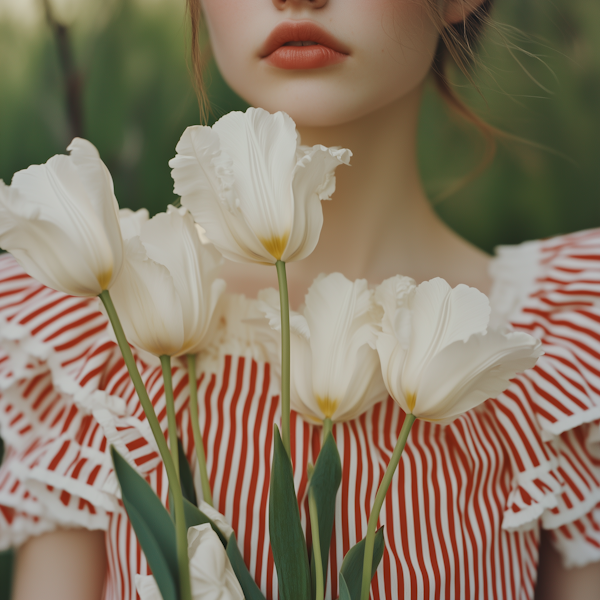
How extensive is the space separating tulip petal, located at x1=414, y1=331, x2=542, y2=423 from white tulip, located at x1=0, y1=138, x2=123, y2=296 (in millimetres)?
172

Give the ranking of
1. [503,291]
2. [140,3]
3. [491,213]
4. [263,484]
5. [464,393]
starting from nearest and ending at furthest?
[464,393] < [263,484] < [503,291] < [140,3] < [491,213]

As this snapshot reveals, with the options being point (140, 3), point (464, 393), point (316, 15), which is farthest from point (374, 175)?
point (140, 3)

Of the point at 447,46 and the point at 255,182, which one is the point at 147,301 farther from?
the point at 447,46

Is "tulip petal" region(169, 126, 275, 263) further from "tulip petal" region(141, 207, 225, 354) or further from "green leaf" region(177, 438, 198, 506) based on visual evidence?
"green leaf" region(177, 438, 198, 506)

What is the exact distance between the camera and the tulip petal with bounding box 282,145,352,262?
288mm

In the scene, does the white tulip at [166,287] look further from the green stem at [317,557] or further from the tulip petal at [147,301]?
the green stem at [317,557]

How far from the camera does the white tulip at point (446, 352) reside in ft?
0.93

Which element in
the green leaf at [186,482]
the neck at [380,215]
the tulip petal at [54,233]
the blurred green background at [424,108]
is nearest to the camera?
the tulip petal at [54,233]

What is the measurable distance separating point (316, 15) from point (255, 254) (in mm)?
199

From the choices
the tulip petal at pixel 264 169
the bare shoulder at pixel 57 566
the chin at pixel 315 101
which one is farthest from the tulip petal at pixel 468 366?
the bare shoulder at pixel 57 566

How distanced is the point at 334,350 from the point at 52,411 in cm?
27

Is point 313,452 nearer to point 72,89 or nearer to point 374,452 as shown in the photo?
point 374,452

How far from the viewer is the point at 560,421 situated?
45cm

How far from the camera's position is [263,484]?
0.42 metres
